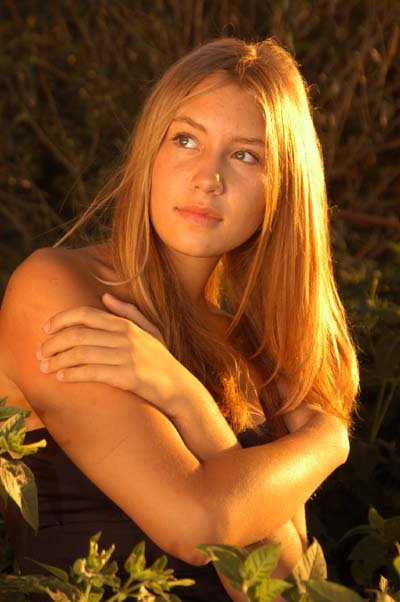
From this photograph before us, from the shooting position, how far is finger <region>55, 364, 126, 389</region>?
2.28 metres

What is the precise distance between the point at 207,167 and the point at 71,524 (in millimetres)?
797

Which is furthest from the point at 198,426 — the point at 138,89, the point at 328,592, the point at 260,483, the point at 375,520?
the point at 138,89

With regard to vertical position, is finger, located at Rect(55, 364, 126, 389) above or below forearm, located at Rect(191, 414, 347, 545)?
above

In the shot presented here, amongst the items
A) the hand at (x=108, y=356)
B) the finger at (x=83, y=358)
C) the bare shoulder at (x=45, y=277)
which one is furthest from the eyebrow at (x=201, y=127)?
the finger at (x=83, y=358)

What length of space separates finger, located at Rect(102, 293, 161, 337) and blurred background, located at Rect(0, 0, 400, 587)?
3.56 m

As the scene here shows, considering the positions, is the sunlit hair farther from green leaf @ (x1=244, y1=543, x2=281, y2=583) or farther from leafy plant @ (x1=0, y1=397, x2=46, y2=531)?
green leaf @ (x1=244, y1=543, x2=281, y2=583)

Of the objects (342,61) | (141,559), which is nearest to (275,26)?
(342,61)

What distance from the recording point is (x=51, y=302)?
249cm

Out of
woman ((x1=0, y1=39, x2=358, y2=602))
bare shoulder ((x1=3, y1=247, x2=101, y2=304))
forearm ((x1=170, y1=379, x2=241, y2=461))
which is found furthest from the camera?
bare shoulder ((x1=3, y1=247, x2=101, y2=304))

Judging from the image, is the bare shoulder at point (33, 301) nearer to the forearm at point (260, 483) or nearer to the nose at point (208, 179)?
the nose at point (208, 179)

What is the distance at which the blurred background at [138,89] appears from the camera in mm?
6566

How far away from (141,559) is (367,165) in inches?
216

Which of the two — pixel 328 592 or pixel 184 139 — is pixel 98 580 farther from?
pixel 184 139

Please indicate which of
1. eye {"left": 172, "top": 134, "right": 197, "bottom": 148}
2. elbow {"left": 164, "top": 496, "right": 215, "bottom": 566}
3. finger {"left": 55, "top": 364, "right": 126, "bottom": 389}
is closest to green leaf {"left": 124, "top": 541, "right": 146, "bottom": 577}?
elbow {"left": 164, "top": 496, "right": 215, "bottom": 566}
